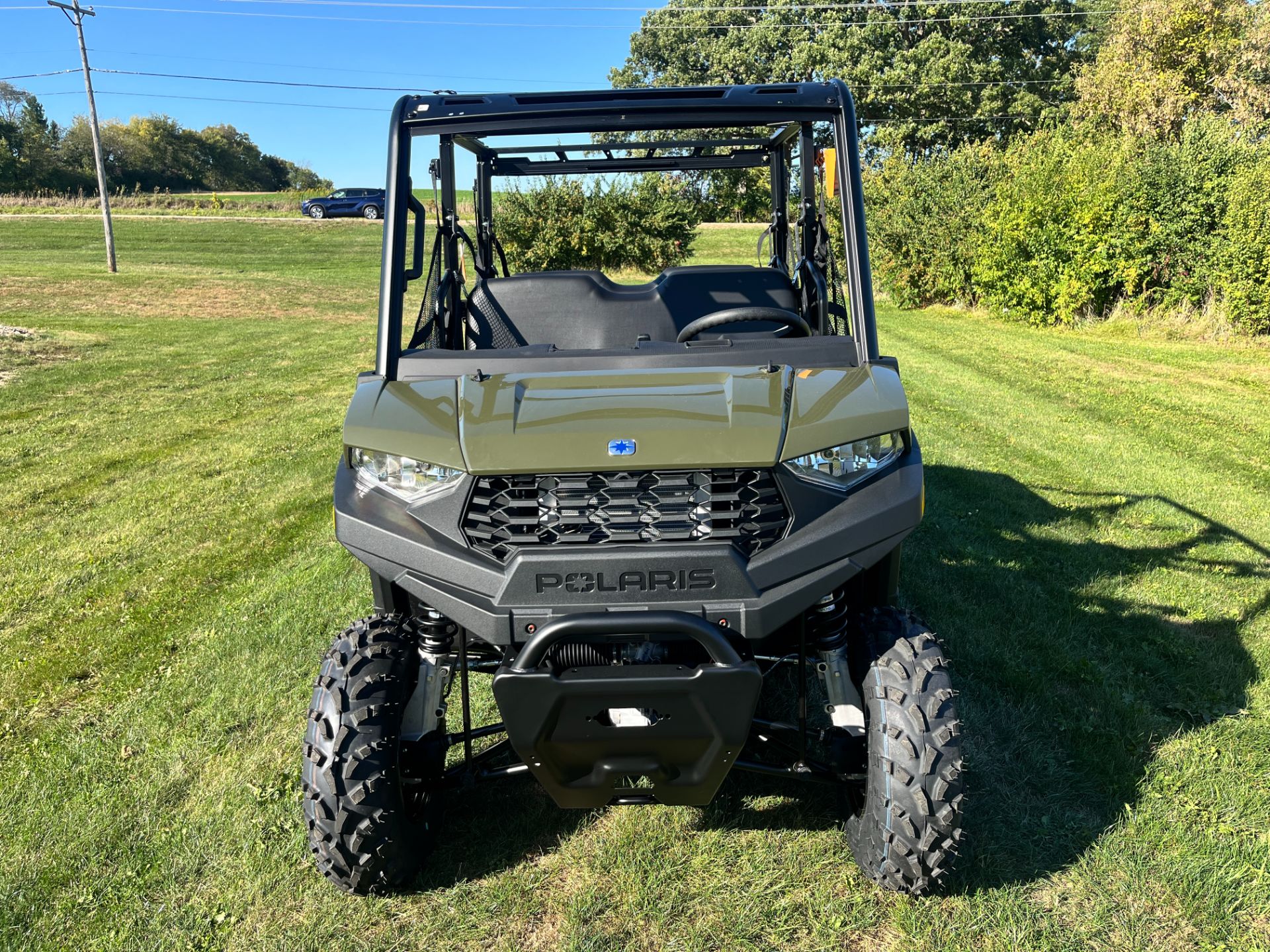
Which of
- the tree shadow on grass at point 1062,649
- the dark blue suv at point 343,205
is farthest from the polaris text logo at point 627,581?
the dark blue suv at point 343,205

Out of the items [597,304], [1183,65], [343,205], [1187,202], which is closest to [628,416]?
[597,304]

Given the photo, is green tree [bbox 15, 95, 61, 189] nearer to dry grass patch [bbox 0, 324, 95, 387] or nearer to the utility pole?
the utility pole

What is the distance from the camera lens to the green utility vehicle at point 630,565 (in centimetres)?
215

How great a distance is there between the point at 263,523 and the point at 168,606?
4.28 ft

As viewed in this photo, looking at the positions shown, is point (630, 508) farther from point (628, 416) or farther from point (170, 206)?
point (170, 206)

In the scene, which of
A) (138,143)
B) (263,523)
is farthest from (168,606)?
(138,143)

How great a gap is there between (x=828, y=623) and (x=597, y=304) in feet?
5.93

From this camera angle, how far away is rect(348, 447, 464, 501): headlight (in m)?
2.34

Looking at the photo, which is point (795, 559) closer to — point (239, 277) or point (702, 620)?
point (702, 620)

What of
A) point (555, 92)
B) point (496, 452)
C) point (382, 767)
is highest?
point (555, 92)

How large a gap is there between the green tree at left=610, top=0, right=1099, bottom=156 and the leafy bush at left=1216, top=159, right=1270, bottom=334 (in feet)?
87.6

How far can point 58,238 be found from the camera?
100 feet

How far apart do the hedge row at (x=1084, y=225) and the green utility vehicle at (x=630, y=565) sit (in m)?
12.0

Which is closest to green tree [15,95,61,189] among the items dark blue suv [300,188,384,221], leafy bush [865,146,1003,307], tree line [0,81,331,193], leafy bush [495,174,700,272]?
tree line [0,81,331,193]
